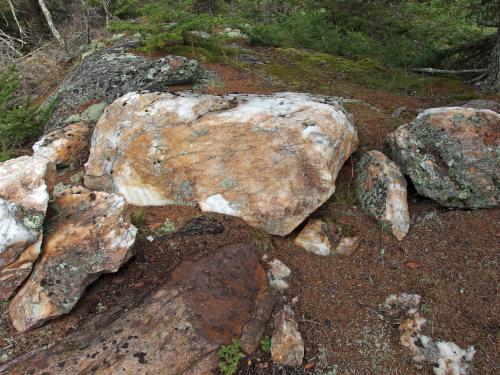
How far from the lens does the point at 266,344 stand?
128 inches

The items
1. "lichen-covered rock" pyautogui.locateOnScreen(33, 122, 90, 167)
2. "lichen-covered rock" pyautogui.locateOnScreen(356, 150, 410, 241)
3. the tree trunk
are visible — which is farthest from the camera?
the tree trunk

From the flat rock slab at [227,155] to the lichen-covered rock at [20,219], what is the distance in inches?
42.3

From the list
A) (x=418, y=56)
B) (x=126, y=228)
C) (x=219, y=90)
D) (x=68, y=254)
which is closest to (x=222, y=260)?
(x=126, y=228)

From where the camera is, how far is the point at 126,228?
11.5 ft

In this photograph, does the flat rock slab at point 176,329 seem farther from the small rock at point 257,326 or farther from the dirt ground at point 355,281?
the dirt ground at point 355,281

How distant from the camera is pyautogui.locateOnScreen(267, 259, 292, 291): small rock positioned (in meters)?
3.74

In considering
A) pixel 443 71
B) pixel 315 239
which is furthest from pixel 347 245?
pixel 443 71

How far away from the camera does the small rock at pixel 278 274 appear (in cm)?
374

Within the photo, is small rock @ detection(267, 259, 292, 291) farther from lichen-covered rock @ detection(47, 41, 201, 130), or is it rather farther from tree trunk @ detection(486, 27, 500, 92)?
tree trunk @ detection(486, 27, 500, 92)

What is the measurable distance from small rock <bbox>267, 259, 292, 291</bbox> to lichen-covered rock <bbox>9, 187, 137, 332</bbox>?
1.46 m

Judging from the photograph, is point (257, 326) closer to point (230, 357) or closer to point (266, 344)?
point (266, 344)

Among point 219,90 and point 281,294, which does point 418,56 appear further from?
point 281,294

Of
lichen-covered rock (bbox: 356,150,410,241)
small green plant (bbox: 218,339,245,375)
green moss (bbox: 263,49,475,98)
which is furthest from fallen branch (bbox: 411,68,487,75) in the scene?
small green plant (bbox: 218,339,245,375)

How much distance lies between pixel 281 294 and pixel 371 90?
5441 millimetres
